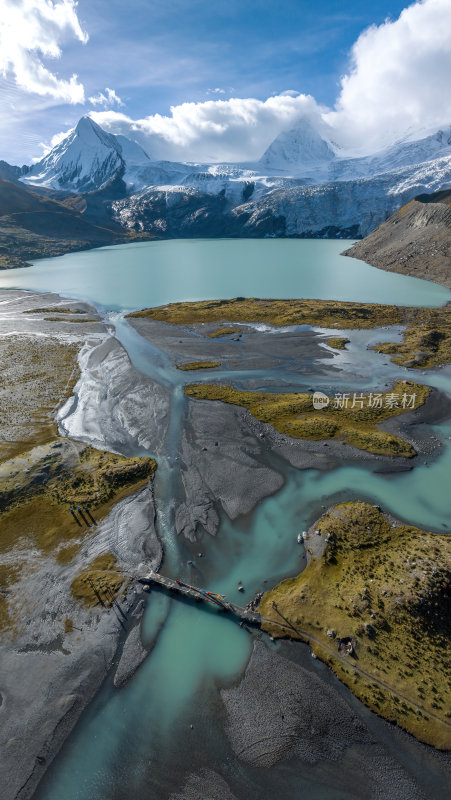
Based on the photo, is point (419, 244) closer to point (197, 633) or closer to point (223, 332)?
point (223, 332)

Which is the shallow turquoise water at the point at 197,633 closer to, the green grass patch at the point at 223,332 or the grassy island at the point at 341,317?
the grassy island at the point at 341,317

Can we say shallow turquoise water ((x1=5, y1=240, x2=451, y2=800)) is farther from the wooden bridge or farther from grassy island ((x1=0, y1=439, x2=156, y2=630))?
grassy island ((x1=0, y1=439, x2=156, y2=630))

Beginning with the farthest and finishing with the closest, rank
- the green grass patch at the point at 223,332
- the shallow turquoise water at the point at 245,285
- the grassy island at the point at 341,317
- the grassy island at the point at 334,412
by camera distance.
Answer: the shallow turquoise water at the point at 245,285
the green grass patch at the point at 223,332
the grassy island at the point at 341,317
the grassy island at the point at 334,412

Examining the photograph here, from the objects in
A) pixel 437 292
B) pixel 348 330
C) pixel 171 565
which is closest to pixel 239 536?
pixel 171 565

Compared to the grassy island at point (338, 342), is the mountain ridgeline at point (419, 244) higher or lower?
higher

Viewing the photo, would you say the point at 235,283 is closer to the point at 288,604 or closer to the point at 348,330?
the point at 348,330

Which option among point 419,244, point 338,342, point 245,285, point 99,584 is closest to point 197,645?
point 99,584

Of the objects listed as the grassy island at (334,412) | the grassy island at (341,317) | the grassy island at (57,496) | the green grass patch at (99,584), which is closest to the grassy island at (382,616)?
the green grass patch at (99,584)
